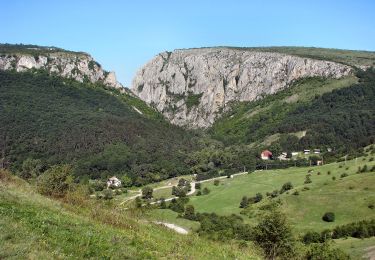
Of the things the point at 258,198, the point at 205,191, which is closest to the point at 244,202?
the point at 258,198

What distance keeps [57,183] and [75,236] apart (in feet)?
34.9

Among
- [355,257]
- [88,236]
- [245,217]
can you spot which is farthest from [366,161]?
[88,236]

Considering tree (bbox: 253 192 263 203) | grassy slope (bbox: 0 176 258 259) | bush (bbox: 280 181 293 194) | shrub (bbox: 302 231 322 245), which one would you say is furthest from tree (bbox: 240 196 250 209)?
grassy slope (bbox: 0 176 258 259)

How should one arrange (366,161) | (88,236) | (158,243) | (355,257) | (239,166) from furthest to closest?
(239,166), (366,161), (355,257), (158,243), (88,236)

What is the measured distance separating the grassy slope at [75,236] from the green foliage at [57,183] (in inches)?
67.5

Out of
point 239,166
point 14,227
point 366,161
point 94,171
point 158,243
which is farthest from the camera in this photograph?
point 239,166

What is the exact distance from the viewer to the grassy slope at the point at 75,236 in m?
13.5

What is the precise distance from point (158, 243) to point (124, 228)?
208 cm

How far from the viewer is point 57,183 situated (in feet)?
82.1

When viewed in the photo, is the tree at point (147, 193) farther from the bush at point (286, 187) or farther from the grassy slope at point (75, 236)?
the grassy slope at point (75, 236)

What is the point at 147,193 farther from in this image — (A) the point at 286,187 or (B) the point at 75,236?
(B) the point at 75,236

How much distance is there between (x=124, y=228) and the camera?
62.0 ft

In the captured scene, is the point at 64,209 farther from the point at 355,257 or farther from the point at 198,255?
the point at 355,257

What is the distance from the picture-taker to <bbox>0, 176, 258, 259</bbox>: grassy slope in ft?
44.2
